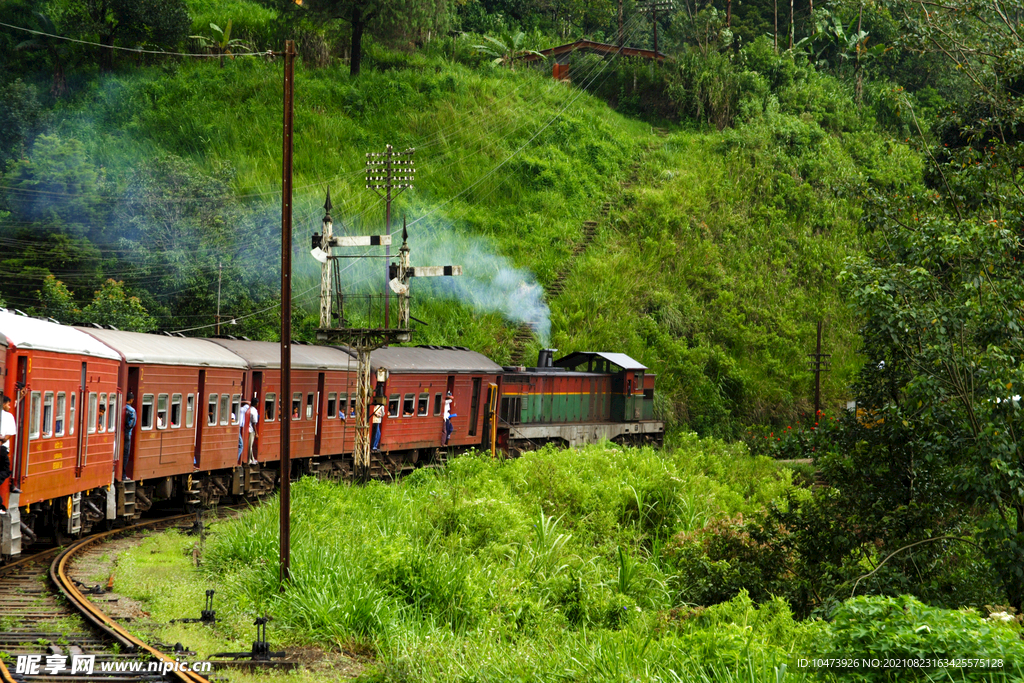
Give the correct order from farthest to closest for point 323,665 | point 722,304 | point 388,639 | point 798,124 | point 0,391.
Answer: point 798,124
point 722,304
point 0,391
point 388,639
point 323,665

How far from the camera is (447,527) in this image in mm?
15430

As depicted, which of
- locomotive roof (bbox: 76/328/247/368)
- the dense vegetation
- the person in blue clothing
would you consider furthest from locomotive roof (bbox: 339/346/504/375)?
the person in blue clothing

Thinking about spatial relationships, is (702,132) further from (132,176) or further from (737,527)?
(737,527)

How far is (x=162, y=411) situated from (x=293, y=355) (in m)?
4.53

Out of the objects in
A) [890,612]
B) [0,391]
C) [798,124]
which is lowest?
[890,612]

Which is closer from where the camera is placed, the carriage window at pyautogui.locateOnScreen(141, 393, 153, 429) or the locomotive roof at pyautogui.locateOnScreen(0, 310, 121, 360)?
the locomotive roof at pyautogui.locateOnScreen(0, 310, 121, 360)

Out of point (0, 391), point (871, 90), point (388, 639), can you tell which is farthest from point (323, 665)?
point (871, 90)

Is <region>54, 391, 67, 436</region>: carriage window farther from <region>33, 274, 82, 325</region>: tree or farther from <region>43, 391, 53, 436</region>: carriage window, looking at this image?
<region>33, 274, 82, 325</region>: tree

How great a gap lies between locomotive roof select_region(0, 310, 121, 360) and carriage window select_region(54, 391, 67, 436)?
615 mm

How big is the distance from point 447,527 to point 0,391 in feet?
22.9

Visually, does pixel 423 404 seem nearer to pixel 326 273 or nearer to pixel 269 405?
pixel 269 405

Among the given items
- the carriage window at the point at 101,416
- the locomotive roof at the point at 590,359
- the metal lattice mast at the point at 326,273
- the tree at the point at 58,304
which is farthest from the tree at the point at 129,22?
the carriage window at the point at 101,416

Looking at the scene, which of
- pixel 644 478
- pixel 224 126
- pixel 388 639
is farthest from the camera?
pixel 224 126

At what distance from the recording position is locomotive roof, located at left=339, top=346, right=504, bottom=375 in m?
23.9
